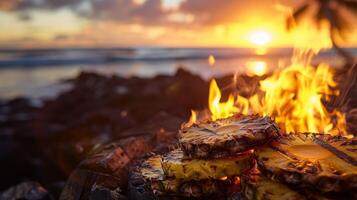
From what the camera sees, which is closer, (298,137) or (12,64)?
(298,137)

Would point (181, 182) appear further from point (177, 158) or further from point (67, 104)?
point (67, 104)

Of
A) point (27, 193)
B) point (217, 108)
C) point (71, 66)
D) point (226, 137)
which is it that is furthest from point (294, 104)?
point (71, 66)

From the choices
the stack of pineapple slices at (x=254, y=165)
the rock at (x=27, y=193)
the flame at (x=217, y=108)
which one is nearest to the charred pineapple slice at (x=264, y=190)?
the stack of pineapple slices at (x=254, y=165)

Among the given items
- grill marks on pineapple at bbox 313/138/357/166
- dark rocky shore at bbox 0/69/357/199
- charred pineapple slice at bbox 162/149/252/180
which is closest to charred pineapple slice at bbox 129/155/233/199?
charred pineapple slice at bbox 162/149/252/180

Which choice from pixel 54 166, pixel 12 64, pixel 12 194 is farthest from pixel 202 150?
pixel 12 64

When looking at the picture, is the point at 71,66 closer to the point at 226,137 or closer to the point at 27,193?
the point at 27,193

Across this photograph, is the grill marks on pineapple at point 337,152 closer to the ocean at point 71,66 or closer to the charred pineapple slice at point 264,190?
the charred pineapple slice at point 264,190
